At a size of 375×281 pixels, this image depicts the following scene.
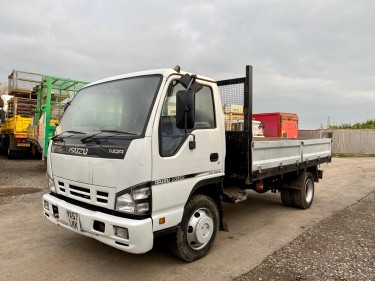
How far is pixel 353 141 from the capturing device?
1001 inches

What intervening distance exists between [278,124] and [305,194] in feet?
18.0

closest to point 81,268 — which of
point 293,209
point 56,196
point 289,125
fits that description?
point 56,196

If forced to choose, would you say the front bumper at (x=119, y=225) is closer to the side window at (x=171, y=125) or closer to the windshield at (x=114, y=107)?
the side window at (x=171, y=125)

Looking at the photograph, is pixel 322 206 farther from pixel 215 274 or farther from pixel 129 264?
pixel 129 264

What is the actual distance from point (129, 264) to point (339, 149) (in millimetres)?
25979

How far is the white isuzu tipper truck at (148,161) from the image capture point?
3.08 metres

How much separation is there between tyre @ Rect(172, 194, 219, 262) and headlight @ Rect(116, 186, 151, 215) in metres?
0.67

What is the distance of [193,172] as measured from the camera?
12.0 feet

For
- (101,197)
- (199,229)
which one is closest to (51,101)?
(101,197)

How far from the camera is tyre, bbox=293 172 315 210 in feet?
21.0

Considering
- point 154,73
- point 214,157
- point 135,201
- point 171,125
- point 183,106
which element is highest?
point 154,73

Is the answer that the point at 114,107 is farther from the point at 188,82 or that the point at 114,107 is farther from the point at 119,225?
the point at 119,225

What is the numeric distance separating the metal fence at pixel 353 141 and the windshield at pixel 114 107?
22.8m

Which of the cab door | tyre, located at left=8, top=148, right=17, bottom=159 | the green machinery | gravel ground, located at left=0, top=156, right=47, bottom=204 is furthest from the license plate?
tyre, located at left=8, top=148, right=17, bottom=159
